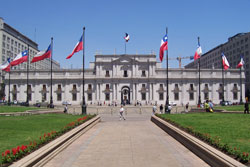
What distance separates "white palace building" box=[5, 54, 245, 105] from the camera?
71.4 meters

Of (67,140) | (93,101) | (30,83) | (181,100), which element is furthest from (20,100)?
(67,140)

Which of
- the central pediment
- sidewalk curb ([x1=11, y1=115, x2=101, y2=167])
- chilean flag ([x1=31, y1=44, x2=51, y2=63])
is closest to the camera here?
sidewalk curb ([x1=11, y1=115, x2=101, y2=167])

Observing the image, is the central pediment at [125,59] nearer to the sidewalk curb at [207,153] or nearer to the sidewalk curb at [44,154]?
the sidewalk curb at [207,153]

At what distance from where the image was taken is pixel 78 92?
71.8 metres

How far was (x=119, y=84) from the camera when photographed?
7169 centimetres

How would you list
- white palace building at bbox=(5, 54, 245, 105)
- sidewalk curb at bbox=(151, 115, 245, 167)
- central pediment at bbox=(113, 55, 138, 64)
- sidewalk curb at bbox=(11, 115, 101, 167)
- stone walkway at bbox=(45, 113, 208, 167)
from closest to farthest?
sidewalk curb at bbox=(151, 115, 245, 167)
sidewalk curb at bbox=(11, 115, 101, 167)
stone walkway at bbox=(45, 113, 208, 167)
white palace building at bbox=(5, 54, 245, 105)
central pediment at bbox=(113, 55, 138, 64)

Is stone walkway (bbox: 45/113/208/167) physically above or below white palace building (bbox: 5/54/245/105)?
below

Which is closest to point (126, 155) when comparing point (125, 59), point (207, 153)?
point (207, 153)

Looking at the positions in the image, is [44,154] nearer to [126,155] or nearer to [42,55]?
[126,155]

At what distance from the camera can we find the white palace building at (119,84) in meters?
71.4

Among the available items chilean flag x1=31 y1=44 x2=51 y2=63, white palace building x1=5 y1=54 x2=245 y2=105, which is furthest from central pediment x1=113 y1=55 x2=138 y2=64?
chilean flag x1=31 y1=44 x2=51 y2=63

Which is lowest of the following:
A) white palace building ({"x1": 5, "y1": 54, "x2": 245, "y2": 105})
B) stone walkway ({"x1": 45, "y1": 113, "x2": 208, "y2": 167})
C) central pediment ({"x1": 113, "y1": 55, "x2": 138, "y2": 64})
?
stone walkway ({"x1": 45, "y1": 113, "x2": 208, "y2": 167})

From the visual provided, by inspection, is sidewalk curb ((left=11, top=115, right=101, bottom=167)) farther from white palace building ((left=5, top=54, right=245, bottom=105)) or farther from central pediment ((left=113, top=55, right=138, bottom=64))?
central pediment ((left=113, top=55, right=138, bottom=64))

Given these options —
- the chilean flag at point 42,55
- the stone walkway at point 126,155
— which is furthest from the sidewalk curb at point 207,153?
the chilean flag at point 42,55
